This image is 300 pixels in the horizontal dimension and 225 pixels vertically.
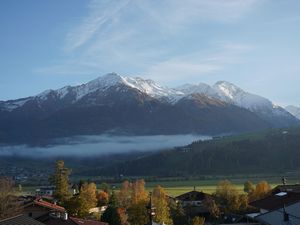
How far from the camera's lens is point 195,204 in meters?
109

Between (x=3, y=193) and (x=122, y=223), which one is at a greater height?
(x=3, y=193)

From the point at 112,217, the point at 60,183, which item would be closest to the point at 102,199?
the point at 60,183

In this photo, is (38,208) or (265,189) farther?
(265,189)

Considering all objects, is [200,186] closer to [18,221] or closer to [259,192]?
[259,192]

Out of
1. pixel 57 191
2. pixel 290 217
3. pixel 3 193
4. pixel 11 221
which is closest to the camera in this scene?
pixel 11 221

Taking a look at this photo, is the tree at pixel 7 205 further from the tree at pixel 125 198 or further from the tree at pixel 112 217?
the tree at pixel 125 198

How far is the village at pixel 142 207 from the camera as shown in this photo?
5909 centimetres

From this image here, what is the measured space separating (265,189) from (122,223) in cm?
4384

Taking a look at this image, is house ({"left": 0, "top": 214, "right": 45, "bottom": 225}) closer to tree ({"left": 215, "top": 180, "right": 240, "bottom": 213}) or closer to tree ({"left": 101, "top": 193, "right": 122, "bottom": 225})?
tree ({"left": 101, "top": 193, "right": 122, "bottom": 225})

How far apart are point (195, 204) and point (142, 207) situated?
88.0 ft

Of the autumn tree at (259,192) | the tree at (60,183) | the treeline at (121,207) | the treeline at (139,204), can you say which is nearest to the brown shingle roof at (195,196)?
the treeline at (139,204)

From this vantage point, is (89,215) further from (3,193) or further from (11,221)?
(11,221)

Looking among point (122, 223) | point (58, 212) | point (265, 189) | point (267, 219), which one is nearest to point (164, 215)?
point (122, 223)

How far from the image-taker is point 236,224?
2549 inches
